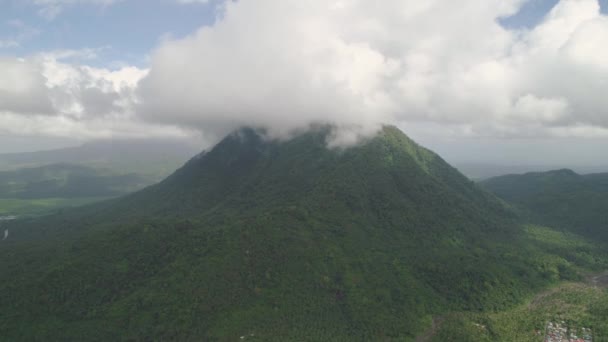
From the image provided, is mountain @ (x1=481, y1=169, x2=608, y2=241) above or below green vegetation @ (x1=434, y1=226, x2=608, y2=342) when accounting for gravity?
above

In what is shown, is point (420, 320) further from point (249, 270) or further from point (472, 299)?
point (249, 270)

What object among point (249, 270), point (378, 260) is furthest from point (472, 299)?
point (249, 270)

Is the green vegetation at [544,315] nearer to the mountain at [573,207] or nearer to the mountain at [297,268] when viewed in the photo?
the mountain at [297,268]

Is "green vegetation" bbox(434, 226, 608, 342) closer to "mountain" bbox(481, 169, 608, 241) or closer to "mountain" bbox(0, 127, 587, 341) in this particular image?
"mountain" bbox(0, 127, 587, 341)

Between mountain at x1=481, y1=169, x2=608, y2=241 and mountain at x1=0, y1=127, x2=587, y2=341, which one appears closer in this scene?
mountain at x1=0, y1=127, x2=587, y2=341

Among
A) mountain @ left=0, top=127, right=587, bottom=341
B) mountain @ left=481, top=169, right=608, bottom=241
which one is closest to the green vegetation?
mountain @ left=0, top=127, right=587, bottom=341

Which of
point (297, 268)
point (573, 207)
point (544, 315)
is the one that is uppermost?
point (573, 207)

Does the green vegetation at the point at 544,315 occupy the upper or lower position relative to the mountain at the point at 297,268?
lower

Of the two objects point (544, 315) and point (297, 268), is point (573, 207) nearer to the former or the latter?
point (544, 315)

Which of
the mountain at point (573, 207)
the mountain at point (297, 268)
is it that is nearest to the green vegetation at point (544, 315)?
the mountain at point (297, 268)

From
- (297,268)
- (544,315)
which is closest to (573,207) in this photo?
(544,315)
